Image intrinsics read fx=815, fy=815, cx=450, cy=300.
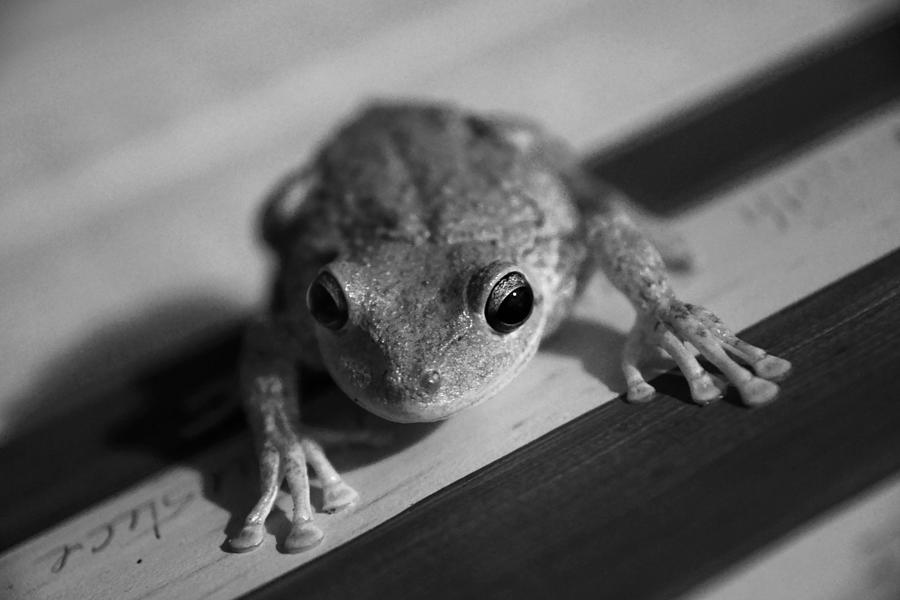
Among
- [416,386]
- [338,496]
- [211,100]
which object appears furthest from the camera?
[211,100]

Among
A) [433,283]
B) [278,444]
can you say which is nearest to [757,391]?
[433,283]

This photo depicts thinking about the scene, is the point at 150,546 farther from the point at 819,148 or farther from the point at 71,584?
the point at 819,148

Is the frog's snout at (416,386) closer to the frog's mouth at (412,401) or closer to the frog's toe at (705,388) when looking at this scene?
the frog's mouth at (412,401)

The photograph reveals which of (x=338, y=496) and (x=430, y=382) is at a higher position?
(x=430, y=382)

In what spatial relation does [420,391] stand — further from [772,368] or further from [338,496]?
[772,368]

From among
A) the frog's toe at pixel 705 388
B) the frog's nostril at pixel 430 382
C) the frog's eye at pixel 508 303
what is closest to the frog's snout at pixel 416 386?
the frog's nostril at pixel 430 382

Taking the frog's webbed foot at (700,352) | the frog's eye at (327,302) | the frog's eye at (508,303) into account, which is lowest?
the frog's webbed foot at (700,352)

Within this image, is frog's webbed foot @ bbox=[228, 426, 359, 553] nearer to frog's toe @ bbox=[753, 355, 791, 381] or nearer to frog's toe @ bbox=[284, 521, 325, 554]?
frog's toe @ bbox=[284, 521, 325, 554]

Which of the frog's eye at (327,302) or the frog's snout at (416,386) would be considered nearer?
the frog's snout at (416,386)
